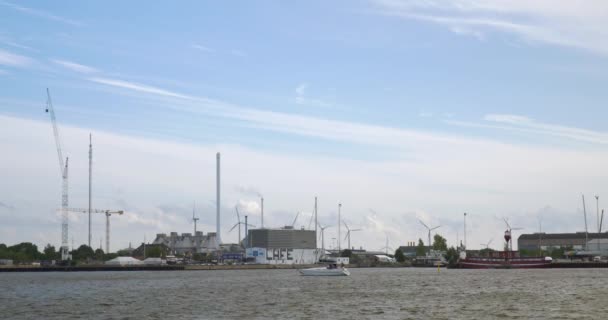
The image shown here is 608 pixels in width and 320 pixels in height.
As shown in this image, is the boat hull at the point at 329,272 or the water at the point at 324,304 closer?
the water at the point at 324,304

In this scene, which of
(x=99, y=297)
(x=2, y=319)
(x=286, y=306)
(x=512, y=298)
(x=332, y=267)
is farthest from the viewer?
(x=332, y=267)

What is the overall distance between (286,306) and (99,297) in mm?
34764

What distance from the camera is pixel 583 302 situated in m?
91.6

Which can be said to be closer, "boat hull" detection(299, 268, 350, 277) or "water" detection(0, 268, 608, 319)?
"water" detection(0, 268, 608, 319)

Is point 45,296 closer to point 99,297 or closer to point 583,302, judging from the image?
point 99,297

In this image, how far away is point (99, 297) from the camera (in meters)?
114

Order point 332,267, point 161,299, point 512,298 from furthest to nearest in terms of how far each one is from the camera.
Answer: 1. point 332,267
2. point 161,299
3. point 512,298

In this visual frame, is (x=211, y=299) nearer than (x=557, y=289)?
Yes

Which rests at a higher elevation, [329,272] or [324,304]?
[329,272]

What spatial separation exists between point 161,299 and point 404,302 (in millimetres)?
32159

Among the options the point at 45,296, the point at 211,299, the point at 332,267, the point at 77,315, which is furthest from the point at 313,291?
the point at 332,267

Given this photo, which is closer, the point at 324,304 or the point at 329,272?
the point at 324,304

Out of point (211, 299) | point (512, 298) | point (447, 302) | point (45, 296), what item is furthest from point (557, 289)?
point (45, 296)

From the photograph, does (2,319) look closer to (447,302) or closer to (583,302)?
(447,302)
